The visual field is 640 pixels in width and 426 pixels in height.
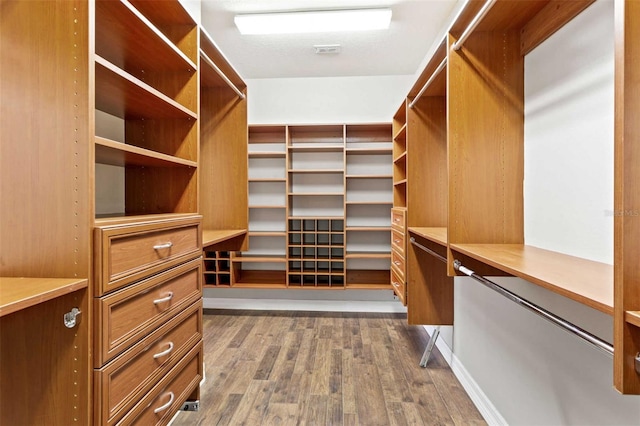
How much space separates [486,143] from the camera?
1.43 m

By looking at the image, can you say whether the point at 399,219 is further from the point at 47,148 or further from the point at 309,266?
the point at 47,148

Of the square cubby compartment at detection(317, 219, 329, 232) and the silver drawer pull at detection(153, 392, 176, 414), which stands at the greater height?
the square cubby compartment at detection(317, 219, 329, 232)

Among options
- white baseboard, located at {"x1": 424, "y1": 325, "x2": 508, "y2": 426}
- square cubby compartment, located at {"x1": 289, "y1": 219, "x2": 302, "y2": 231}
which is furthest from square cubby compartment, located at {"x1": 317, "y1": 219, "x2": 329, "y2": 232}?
white baseboard, located at {"x1": 424, "y1": 325, "x2": 508, "y2": 426}

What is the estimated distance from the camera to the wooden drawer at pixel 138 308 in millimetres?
900

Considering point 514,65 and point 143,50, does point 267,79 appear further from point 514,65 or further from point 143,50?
point 514,65

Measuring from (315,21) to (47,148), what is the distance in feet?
7.40

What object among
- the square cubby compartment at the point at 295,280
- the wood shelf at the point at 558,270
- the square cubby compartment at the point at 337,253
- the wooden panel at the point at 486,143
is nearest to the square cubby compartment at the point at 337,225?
the square cubby compartment at the point at 337,253

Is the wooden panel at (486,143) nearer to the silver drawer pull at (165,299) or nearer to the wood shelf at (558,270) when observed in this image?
the wood shelf at (558,270)

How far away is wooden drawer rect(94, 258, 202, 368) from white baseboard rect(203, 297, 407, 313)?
7.19ft

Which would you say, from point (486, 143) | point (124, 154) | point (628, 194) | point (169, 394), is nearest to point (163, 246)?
point (124, 154)

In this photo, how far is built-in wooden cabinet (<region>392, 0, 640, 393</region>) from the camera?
21.9 inches

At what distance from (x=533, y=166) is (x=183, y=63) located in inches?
67.3

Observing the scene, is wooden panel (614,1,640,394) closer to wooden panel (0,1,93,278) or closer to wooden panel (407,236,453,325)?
wooden panel (0,1,93,278)

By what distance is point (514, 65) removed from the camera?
1.42 meters
